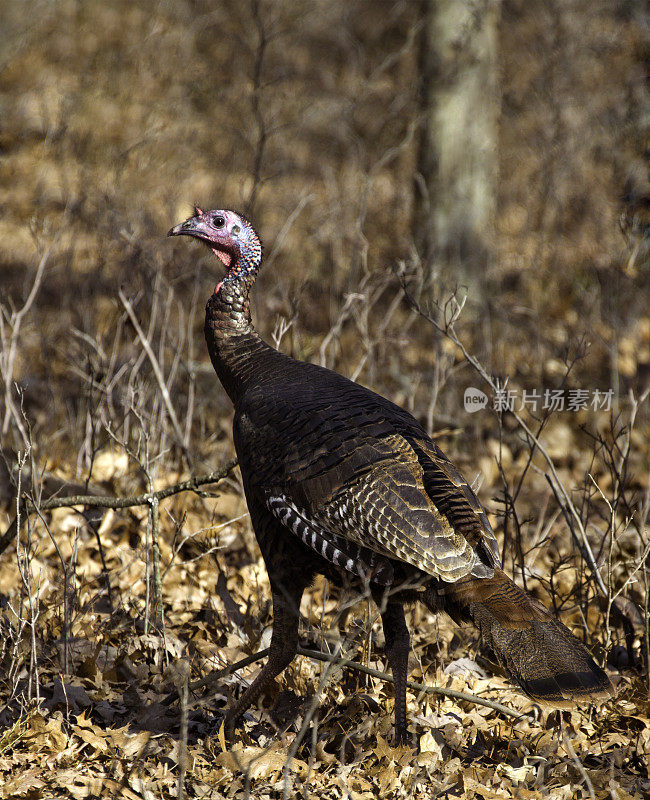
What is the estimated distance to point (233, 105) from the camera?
12148 mm

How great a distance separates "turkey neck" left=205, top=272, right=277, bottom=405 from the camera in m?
4.05

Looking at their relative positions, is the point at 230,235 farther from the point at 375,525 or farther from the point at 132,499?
the point at 375,525

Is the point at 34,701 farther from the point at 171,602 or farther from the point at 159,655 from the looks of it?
the point at 171,602

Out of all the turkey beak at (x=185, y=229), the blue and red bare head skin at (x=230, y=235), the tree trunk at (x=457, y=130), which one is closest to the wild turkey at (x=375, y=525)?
the blue and red bare head skin at (x=230, y=235)

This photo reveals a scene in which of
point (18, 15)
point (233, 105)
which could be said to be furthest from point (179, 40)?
point (18, 15)

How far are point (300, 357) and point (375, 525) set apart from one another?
235cm

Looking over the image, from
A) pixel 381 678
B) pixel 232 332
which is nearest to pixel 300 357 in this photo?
pixel 232 332

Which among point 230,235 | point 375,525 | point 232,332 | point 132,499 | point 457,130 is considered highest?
point 457,130

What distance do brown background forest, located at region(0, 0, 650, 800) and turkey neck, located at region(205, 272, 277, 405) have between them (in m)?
0.53

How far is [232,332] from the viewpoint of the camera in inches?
161

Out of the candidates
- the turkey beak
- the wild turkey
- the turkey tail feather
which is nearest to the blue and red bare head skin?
the turkey beak

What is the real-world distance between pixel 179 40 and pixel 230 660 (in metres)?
11.2

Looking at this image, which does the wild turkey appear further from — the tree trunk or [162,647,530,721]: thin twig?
the tree trunk

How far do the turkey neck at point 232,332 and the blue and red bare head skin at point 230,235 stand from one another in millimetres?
45
